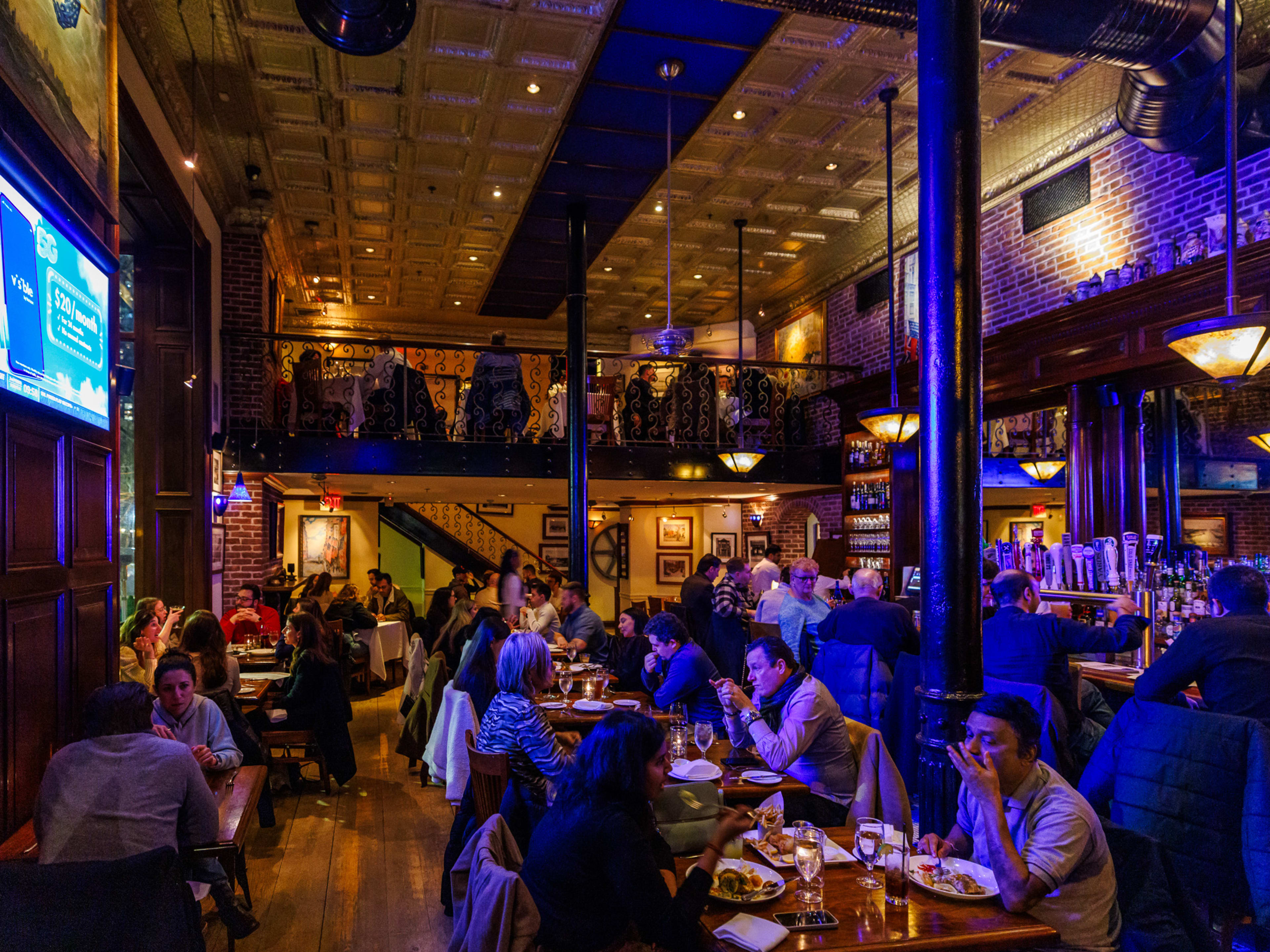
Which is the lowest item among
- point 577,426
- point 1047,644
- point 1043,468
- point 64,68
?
point 1047,644

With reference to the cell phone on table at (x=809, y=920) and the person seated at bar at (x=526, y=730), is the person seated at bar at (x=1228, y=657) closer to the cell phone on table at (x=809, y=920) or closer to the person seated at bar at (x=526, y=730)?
the cell phone on table at (x=809, y=920)

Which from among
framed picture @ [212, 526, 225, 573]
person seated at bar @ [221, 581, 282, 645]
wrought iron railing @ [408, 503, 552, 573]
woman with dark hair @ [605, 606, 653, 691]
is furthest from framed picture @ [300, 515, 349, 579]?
woman with dark hair @ [605, 606, 653, 691]

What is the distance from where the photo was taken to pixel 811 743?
12.3ft

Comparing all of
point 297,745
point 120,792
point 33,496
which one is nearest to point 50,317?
point 33,496

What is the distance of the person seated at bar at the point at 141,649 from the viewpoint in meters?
5.47

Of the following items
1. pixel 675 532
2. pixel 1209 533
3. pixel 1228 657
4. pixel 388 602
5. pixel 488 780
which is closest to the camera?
pixel 488 780

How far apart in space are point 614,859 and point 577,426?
661cm

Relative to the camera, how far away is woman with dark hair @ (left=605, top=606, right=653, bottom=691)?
6590mm

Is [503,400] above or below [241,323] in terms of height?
below

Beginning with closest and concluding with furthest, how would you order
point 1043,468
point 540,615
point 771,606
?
point 540,615 < point 771,606 < point 1043,468

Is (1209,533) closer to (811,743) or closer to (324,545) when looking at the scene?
(811,743)

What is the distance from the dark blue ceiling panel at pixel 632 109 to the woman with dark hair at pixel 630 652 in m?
4.35

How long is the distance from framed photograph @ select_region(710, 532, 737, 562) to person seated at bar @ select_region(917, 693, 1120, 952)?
1403 cm

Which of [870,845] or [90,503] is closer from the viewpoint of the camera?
[870,845]
